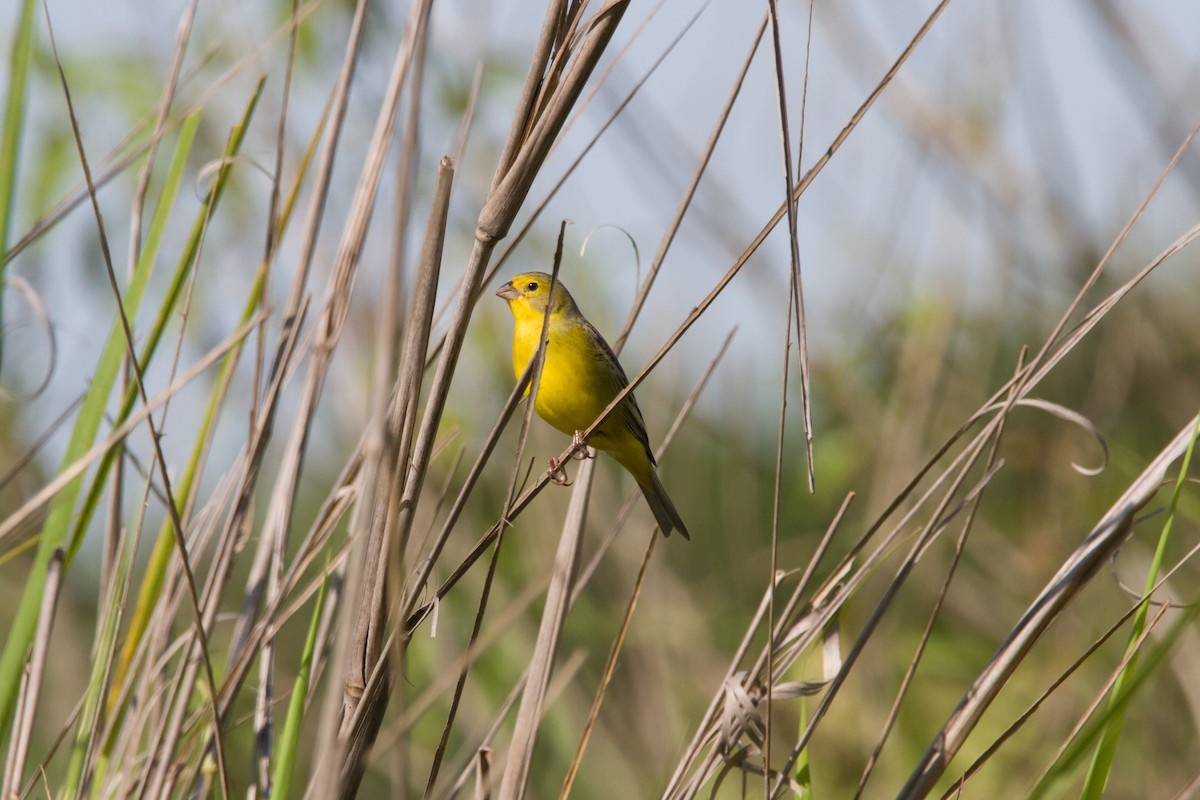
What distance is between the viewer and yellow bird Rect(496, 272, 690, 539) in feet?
13.0

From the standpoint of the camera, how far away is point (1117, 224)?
3865mm

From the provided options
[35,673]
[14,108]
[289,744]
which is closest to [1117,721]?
[289,744]

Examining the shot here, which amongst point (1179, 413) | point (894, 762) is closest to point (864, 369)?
point (1179, 413)

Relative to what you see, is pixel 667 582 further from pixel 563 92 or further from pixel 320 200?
pixel 563 92

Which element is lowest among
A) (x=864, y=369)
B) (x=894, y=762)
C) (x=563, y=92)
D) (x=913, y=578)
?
(x=894, y=762)

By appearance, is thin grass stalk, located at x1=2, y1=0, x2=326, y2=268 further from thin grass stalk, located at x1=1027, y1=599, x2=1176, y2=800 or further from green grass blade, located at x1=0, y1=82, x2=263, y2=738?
thin grass stalk, located at x1=1027, y1=599, x2=1176, y2=800

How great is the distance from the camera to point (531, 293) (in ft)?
14.6

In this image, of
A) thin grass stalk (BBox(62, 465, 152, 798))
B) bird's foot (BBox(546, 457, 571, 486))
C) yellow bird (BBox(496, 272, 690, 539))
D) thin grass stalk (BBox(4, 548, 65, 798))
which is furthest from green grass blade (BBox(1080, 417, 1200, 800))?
yellow bird (BBox(496, 272, 690, 539))

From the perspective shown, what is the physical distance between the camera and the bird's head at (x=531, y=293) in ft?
14.3

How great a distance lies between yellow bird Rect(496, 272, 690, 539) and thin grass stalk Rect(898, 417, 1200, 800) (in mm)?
2067

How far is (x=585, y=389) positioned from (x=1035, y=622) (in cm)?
246

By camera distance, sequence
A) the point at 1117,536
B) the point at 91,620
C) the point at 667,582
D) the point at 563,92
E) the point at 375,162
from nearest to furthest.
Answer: the point at 563,92
the point at 1117,536
the point at 375,162
the point at 667,582
the point at 91,620

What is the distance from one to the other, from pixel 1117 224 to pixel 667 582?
213cm

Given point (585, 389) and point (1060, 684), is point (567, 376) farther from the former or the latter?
point (1060, 684)
